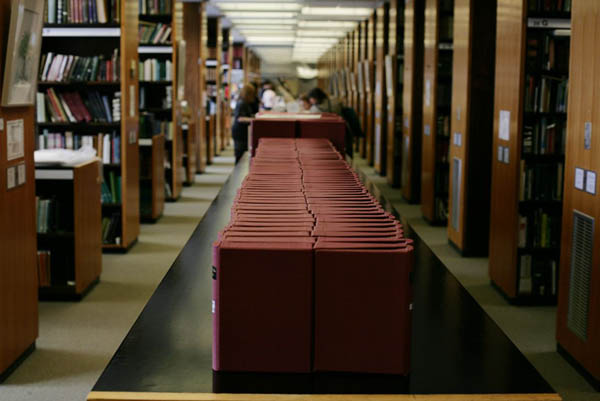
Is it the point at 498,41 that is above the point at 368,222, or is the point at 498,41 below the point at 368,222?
above

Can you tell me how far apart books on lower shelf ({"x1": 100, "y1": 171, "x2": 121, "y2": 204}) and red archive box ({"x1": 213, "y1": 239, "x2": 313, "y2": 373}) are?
231 inches

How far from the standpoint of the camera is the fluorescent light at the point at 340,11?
575 inches

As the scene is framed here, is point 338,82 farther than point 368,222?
Yes

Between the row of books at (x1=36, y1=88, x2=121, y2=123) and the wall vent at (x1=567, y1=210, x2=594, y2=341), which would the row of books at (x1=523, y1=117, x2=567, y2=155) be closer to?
the wall vent at (x1=567, y1=210, x2=594, y2=341)

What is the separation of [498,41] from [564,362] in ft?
8.89

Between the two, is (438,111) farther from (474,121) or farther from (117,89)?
(117,89)

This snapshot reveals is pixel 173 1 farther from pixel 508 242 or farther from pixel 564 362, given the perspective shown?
pixel 564 362

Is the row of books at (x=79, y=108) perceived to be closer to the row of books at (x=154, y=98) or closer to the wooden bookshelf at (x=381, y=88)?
the row of books at (x=154, y=98)

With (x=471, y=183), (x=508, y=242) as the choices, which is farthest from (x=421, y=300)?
(x=471, y=183)

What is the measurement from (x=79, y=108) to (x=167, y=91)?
115 inches

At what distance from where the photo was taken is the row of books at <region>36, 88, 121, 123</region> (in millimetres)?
7316

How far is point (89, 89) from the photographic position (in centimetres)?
746

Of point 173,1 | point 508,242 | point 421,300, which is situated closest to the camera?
point 421,300

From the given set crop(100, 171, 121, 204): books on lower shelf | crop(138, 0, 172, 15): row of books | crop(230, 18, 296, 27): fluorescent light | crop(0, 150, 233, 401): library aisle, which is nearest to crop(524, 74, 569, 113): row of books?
crop(0, 150, 233, 401): library aisle
